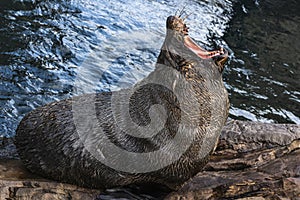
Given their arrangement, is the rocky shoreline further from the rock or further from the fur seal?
the fur seal

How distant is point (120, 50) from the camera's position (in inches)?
356

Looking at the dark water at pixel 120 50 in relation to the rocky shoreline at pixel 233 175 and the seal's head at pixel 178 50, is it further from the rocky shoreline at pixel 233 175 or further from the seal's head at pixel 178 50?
the seal's head at pixel 178 50

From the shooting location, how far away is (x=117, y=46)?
9.16 m

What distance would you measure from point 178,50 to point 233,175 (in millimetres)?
1294

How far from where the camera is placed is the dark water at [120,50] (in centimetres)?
769

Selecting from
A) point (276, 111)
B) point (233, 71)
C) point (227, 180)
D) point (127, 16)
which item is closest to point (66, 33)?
point (127, 16)

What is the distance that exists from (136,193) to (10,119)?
2.50 m

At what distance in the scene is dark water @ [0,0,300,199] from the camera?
25.2 ft

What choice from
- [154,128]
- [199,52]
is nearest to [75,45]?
[199,52]

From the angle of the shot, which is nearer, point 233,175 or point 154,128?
point 154,128

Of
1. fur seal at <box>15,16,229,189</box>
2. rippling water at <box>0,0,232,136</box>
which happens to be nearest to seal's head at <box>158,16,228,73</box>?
fur seal at <box>15,16,229,189</box>

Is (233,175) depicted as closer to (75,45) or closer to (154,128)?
(154,128)

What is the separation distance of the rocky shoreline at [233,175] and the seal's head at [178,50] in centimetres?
107

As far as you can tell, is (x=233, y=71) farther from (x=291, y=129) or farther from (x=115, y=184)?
(x=115, y=184)
